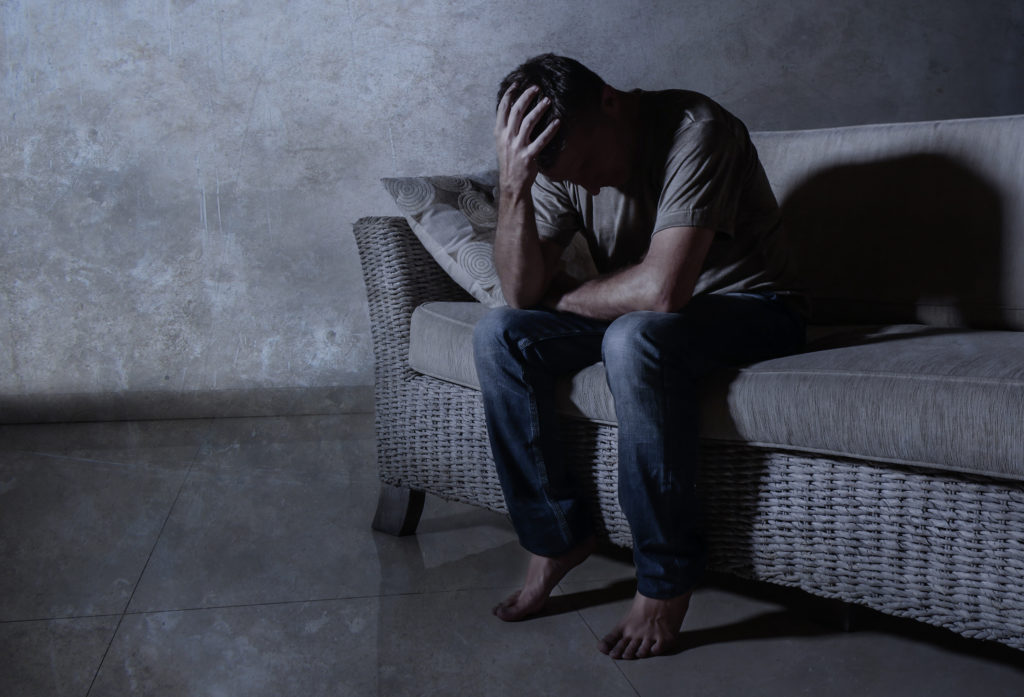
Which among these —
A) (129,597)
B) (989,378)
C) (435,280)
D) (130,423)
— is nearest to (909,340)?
(989,378)

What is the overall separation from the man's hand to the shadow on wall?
2.26 ft

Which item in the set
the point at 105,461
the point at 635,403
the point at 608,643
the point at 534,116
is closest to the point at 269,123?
the point at 105,461

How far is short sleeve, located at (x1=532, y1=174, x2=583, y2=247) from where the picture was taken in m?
1.64

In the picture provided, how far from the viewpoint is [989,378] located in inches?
43.9

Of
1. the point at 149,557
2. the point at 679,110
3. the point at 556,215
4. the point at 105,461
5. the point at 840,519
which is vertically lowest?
the point at 105,461

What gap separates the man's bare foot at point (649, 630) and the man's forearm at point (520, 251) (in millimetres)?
528

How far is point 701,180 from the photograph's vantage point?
1.38m

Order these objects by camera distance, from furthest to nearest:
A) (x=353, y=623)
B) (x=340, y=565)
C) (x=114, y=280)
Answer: (x=114, y=280) → (x=340, y=565) → (x=353, y=623)

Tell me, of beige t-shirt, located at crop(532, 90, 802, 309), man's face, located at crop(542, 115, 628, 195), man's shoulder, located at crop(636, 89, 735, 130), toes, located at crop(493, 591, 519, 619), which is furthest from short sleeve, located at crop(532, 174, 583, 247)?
toes, located at crop(493, 591, 519, 619)

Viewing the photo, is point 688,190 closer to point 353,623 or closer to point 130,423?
point 353,623

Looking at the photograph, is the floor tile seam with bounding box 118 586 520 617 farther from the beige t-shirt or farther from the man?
the beige t-shirt

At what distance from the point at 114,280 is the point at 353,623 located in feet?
5.51

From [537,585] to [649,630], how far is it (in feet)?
0.72

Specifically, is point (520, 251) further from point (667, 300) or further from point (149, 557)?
point (149, 557)
